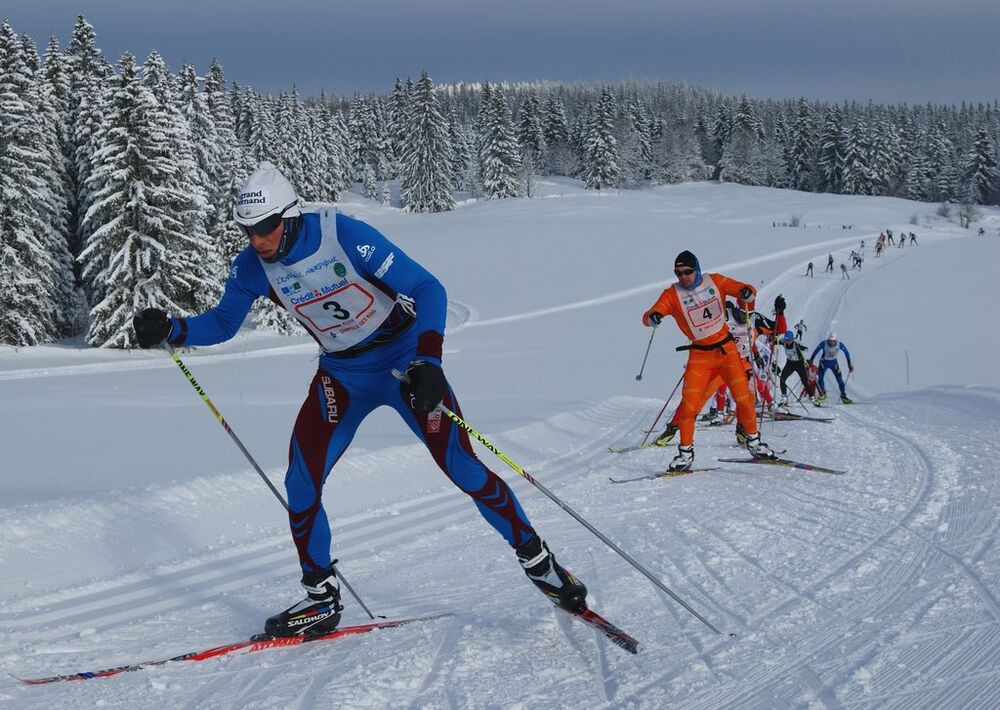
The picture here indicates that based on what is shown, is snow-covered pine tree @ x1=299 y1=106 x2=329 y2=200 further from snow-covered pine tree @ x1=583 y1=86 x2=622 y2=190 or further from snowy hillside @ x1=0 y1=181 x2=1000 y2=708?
snowy hillside @ x1=0 y1=181 x2=1000 y2=708

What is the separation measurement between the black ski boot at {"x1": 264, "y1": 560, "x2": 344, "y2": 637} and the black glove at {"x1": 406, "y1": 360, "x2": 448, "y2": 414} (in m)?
1.28

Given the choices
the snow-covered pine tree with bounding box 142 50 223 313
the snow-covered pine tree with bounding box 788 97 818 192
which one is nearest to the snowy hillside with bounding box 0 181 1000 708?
the snow-covered pine tree with bounding box 142 50 223 313

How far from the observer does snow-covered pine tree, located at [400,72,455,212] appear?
71062mm

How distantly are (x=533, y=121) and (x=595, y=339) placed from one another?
2947 inches

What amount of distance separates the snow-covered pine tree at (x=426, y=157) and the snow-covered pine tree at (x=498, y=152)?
5804 mm

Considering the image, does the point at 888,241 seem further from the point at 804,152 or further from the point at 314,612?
the point at 314,612

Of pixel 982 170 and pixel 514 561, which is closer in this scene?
pixel 514 561

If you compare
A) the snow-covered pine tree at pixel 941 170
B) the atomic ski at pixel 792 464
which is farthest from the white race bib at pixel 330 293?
the snow-covered pine tree at pixel 941 170

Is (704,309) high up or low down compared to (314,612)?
up

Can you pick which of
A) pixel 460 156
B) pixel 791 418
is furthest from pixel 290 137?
pixel 791 418

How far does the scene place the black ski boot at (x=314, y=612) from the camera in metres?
3.93

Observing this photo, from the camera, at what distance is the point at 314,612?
4.00 metres

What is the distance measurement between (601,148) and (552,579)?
281 feet

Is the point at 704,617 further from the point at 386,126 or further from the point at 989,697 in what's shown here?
the point at 386,126
